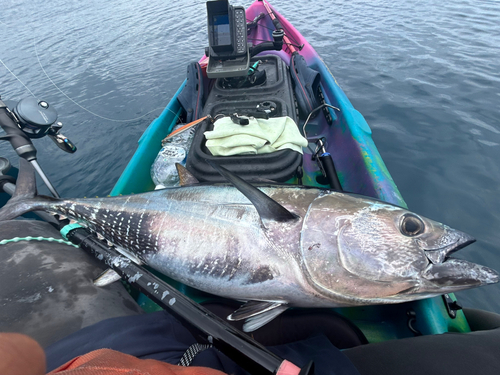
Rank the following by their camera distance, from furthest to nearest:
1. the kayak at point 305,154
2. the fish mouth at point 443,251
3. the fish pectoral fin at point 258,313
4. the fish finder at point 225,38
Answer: the fish finder at point 225,38
the kayak at point 305,154
the fish pectoral fin at point 258,313
the fish mouth at point 443,251

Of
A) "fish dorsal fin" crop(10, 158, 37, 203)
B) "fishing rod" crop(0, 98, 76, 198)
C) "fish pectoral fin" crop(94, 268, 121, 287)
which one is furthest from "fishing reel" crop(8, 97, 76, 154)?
"fish pectoral fin" crop(94, 268, 121, 287)

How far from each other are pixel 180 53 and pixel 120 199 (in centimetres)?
900

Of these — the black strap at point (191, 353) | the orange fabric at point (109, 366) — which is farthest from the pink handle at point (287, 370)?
the black strap at point (191, 353)

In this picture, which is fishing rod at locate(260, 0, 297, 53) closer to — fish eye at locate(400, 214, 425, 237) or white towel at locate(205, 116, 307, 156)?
white towel at locate(205, 116, 307, 156)

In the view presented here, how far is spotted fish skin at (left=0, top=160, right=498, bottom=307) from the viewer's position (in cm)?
127

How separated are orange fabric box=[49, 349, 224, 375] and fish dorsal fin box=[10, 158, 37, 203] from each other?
2049 mm

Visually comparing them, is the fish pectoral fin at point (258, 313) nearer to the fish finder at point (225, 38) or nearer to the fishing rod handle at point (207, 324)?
the fishing rod handle at point (207, 324)

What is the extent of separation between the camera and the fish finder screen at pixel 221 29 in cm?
332

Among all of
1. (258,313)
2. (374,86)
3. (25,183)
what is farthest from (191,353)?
(374,86)

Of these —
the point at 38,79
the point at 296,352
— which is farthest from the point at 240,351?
the point at 38,79

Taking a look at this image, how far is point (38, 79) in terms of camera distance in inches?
331

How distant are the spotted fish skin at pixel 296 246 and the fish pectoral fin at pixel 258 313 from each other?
0.12 feet

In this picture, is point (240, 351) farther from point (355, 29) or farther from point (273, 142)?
point (355, 29)

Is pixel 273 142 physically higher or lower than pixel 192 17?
lower
